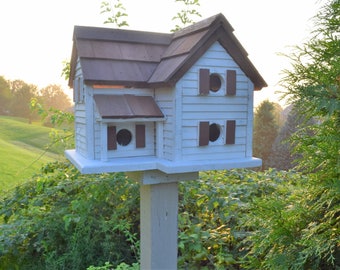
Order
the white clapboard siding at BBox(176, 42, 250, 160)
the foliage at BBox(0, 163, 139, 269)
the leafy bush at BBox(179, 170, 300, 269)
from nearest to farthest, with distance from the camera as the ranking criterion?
1. the white clapboard siding at BBox(176, 42, 250, 160)
2. the leafy bush at BBox(179, 170, 300, 269)
3. the foliage at BBox(0, 163, 139, 269)

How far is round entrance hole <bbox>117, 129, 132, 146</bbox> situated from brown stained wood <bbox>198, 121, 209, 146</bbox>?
0.37 meters

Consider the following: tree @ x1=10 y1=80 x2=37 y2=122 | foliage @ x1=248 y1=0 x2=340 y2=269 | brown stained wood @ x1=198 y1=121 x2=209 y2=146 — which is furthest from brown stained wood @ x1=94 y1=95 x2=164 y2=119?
tree @ x1=10 y1=80 x2=37 y2=122

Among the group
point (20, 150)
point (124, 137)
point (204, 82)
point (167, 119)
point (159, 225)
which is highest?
point (204, 82)

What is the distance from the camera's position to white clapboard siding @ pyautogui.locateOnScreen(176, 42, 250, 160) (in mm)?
1633

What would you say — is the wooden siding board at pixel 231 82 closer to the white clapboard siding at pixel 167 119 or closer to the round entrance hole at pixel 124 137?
the white clapboard siding at pixel 167 119

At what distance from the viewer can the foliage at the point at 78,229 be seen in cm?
284

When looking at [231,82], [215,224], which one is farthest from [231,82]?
[215,224]

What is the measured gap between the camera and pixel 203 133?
1.67 metres

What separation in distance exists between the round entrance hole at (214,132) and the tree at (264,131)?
967 centimetres

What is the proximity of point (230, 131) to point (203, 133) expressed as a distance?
6.9 inches

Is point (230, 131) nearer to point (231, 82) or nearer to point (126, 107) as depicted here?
point (231, 82)

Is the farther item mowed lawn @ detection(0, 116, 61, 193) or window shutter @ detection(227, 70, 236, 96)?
mowed lawn @ detection(0, 116, 61, 193)

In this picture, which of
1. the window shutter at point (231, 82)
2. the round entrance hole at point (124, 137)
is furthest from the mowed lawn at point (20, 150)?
the window shutter at point (231, 82)

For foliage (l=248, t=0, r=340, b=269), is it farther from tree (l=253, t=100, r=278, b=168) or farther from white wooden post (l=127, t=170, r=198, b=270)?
tree (l=253, t=100, r=278, b=168)
